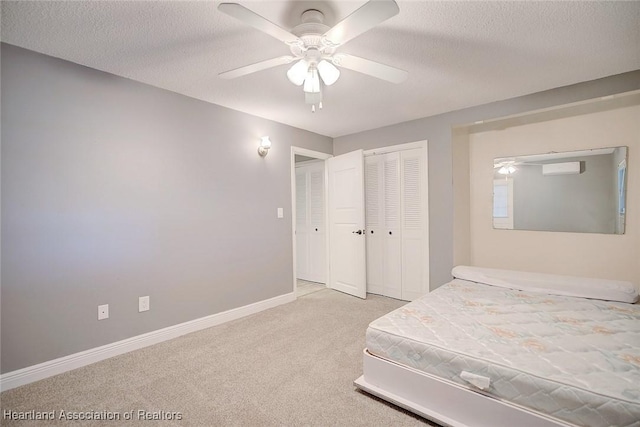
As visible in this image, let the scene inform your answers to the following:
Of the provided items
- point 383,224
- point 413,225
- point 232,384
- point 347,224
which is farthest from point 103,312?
point 413,225

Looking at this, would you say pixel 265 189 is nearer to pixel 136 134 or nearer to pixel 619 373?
pixel 136 134

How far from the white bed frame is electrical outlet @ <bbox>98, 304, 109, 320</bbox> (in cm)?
200

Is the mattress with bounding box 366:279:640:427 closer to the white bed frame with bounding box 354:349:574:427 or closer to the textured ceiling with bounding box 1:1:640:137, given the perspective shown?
the white bed frame with bounding box 354:349:574:427

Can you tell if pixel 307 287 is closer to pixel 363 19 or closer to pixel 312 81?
pixel 312 81

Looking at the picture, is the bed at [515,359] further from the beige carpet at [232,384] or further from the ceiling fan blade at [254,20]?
the ceiling fan blade at [254,20]

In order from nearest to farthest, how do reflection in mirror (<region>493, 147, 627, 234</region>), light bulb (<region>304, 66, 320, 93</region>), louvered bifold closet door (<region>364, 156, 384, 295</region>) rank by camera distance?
light bulb (<region>304, 66, 320, 93</region>), reflection in mirror (<region>493, 147, 627, 234</region>), louvered bifold closet door (<region>364, 156, 384, 295</region>)

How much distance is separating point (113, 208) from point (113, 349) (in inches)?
44.5

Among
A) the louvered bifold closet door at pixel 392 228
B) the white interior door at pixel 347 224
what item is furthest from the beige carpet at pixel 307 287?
the louvered bifold closet door at pixel 392 228

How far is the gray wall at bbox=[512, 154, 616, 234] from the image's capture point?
2826 mm

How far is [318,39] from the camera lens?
1612 mm

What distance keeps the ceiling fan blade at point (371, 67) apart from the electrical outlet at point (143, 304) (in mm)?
2429

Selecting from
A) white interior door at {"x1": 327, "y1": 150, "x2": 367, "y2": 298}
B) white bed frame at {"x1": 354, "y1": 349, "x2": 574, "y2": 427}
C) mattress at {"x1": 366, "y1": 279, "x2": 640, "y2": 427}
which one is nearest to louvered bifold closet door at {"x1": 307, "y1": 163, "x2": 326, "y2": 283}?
white interior door at {"x1": 327, "y1": 150, "x2": 367, "y2": 298}

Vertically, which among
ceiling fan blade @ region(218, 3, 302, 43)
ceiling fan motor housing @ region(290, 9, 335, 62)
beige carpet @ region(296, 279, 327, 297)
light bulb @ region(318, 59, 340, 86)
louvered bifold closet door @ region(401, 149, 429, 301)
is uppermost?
ceiling fan motor housing @ region(290, 9, 335, 62)

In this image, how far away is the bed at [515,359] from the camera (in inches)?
49.5
